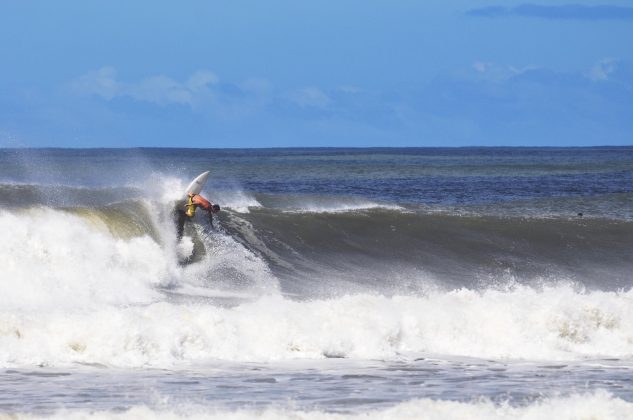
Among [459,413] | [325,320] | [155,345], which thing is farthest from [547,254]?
[459,413]

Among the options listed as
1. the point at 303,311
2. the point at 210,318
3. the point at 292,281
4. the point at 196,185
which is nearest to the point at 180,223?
the point at 196,185

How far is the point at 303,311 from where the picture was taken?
631 inches

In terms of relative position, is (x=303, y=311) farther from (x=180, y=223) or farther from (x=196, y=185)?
(x=196, y=185)

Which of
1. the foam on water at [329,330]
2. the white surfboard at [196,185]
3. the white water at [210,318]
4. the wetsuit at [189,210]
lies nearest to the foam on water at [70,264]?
the white water at [210,318]

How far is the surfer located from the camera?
21906mm

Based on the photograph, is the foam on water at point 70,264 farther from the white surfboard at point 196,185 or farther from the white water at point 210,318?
the white surfboard at point 196,185

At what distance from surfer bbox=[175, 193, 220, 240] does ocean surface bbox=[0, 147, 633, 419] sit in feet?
0.58

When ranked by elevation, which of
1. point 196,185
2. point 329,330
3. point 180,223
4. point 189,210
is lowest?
point 329,330

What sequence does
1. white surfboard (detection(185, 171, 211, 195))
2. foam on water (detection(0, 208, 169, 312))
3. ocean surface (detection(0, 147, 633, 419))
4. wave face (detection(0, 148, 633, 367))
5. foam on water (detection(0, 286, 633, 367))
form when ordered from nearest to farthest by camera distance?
ocean surface (detection(0, 147, 633, 419))
foam on water (detection(0, 286, 633, 367))
wave face (detection(0, 148, 633, 367))
foam on water (detection(0, 208, 169, 312))
white surfboard (detection(185, 171, 211, 195))

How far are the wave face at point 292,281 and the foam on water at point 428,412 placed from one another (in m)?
2.93

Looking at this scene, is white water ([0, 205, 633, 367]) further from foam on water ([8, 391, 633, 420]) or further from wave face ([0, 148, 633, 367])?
foam on water ([8, 391, 633, 420])

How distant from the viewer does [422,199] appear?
4100cm

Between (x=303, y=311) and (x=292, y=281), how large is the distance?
4.77 meters

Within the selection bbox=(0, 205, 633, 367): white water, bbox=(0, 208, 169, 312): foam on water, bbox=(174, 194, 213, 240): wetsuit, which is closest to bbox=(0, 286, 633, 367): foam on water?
bbox=(0, 205, 633, 367): white water
